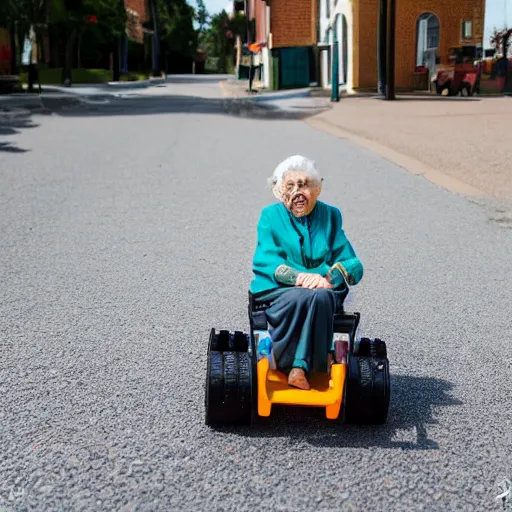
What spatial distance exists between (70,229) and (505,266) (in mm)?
3756

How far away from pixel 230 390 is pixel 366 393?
1.71 ft

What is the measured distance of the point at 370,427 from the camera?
3.49 metres

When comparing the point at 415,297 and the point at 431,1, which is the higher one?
the point at 431,1

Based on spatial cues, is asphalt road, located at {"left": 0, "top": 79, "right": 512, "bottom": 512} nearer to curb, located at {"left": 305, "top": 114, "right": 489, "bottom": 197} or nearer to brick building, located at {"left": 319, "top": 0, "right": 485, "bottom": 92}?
curb, located at {"left": 305, "top": 114, "right": 489, "bottom": 197}

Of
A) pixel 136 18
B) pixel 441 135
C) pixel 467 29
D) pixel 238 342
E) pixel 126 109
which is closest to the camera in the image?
pixel 238 342

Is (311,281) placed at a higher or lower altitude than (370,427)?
higher

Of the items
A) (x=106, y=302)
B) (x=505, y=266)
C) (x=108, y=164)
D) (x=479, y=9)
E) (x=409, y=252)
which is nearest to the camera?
(x=106, y=302)

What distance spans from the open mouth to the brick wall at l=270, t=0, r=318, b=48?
41.7m

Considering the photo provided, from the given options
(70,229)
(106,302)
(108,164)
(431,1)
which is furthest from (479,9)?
(106,302)

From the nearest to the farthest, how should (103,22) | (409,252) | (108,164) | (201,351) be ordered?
1. (201,351)
2. (409,252)
3. (108,164)
4. (103,22)

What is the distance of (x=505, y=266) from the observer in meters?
6.43

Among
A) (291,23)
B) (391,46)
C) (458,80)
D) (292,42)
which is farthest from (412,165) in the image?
(291,23)

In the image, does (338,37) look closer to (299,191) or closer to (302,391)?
(299,191)

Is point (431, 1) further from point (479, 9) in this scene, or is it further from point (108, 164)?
point (108, 164)
